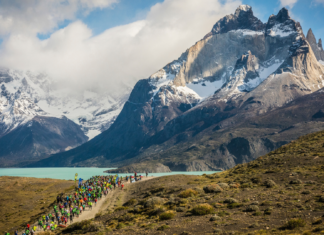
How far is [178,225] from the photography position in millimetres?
35469

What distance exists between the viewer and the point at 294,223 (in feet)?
94.8

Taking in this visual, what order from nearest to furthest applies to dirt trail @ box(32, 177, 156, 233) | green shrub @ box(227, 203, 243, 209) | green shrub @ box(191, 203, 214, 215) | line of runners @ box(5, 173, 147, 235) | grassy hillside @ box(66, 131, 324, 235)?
grassy hillside @ box(66, 131, 324, 235) < green shrub @ box(191, 203, 214, 215) < green shrub @ box(227, 203, 243, 209) < line of runners @ box(5, 173, 147, 235) < dirt trail @ box(32, 177, 156, 233)

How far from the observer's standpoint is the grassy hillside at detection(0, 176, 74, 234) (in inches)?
2899

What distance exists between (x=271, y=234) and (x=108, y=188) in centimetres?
→ 6973

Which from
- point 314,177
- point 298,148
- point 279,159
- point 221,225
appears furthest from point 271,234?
point 298,148

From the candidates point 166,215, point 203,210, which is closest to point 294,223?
point 203,210

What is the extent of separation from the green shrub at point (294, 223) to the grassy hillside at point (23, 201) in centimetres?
5594

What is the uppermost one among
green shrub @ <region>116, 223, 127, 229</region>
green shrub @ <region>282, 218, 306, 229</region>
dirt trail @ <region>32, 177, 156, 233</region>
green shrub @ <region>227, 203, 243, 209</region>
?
green shrub @ <region>227, 203, 243, 209</region>

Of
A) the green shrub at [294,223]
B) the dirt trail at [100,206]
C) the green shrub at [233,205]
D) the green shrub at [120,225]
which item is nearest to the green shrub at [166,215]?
the green shrub at [120,225]

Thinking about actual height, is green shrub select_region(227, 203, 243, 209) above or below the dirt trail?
above

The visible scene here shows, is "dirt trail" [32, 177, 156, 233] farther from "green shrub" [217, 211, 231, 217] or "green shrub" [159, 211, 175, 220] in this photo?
"green shrub" [217, 211, 231, 217]

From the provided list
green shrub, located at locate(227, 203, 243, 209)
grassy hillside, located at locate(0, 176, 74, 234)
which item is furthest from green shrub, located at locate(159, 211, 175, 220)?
grassy hillside, located at locate(0, 176, 74, 234)

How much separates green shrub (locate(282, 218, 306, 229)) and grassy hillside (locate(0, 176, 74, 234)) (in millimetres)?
55944

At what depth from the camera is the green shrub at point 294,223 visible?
94.3 ft
